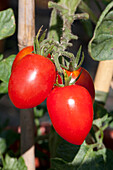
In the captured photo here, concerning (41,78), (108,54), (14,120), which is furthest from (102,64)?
(14,120)

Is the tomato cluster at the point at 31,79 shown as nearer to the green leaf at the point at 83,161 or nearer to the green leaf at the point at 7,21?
the green leaf at the point at 7,21

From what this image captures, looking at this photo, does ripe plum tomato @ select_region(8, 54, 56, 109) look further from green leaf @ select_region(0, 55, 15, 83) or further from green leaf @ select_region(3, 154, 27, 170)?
green leaf @ select_region(3, 154, 27, 170)

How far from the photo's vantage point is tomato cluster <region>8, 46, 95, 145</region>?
0.36 m

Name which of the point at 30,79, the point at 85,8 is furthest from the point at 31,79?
the point at 85,8

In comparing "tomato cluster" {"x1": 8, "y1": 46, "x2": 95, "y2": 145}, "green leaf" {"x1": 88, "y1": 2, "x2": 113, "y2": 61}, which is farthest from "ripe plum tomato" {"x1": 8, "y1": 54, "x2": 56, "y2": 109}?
"green leaf" {"x1": 88, "y1": 2, "x2": 113, "y2": 61}

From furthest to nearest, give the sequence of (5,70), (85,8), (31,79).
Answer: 1. (85,8)
2. (5,70)
3. (31,79)

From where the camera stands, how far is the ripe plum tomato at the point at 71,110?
365 mm

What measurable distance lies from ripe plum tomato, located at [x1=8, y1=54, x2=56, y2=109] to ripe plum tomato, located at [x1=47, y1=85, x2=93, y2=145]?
3 cm

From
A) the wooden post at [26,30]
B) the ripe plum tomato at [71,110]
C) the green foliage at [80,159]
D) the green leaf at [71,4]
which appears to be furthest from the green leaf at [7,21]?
the green foliage at [80,159]

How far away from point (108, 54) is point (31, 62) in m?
0.15

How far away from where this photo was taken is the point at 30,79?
1.16ft

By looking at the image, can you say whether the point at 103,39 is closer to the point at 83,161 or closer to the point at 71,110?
the point at 71,110

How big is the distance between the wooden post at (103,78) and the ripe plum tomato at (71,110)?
304 millimetres

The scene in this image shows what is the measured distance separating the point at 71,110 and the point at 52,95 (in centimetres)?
4
